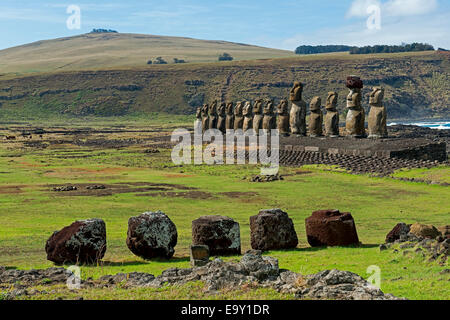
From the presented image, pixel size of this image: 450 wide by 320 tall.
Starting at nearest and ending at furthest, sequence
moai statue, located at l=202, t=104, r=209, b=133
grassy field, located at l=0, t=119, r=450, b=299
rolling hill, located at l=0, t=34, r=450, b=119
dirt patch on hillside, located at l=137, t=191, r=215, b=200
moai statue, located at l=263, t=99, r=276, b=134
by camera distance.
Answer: grassy field, located at l=0, t=119, r=450, b=299, dirt patch on hillside, located at l=137, t=191, r=215, b=200, moai statue, located at l=263, t=99, r=276, b=134, moai statue, located at l=202, t=104, r=209, b=133, rolling hill, located at l=0, t=34, r=450, b=119

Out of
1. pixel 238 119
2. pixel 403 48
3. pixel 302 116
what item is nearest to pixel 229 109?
pixel 238 119

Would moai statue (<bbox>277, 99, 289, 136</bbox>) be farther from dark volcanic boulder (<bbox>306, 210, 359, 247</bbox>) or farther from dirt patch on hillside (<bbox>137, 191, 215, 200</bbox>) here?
dark volcanic boulder (<bbox>306, 210, 359, 247</bbox>)

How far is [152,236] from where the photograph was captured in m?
15.5

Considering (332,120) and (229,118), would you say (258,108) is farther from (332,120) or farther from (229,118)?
(332,120)

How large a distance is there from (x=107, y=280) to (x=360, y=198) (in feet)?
55.6

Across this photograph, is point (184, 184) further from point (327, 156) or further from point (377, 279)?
point (377, 279)

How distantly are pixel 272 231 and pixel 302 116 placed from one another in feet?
105

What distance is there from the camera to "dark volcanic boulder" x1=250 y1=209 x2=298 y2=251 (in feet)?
53.4

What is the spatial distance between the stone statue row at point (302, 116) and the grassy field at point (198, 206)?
5.16m

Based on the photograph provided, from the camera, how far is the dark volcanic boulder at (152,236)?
1552 centimetres

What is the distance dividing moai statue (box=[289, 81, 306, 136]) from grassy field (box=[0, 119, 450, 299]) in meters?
8.53

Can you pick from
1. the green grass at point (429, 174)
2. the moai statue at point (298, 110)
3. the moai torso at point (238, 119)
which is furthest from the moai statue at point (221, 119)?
the green grass at point (429, 174)

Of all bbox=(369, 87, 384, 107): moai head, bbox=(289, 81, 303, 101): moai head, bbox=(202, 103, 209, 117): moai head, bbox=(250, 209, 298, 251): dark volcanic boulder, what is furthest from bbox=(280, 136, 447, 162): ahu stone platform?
bbox=(250, 209, 298, 251): dark volcanic boulder
